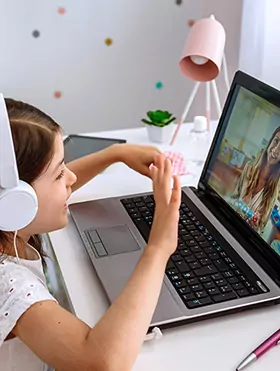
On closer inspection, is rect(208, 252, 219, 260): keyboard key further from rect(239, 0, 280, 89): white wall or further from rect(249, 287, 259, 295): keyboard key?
rect(239, 0, 280, 89): white wall

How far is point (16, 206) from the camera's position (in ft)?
2.09

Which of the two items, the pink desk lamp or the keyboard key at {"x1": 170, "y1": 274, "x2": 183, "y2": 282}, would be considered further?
the pink desk lamp

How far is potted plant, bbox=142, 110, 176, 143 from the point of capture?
4.42ft

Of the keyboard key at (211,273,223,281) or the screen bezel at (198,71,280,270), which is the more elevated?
the screen bezel at (198,71,280,270)

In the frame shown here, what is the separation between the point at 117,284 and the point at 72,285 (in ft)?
0.25

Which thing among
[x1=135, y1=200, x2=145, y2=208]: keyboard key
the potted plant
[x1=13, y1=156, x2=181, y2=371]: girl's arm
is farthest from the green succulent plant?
[x1=13, y1=156, x2=181, y2=371]: girl's arm

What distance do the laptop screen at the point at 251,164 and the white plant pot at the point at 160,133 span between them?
0.31 meters

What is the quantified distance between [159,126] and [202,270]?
584mm

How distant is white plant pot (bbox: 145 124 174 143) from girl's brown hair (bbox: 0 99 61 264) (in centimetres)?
58

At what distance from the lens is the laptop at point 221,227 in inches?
30.8

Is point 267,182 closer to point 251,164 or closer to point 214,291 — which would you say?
point 251,164

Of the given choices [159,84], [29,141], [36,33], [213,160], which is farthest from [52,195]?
[159,84]

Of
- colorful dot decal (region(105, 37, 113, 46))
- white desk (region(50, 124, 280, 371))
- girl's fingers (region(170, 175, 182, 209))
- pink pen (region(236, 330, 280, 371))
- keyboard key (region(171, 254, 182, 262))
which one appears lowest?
white desk (region(50, 124, 280, 371))

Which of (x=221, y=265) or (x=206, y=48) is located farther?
(x=206, y=48)
